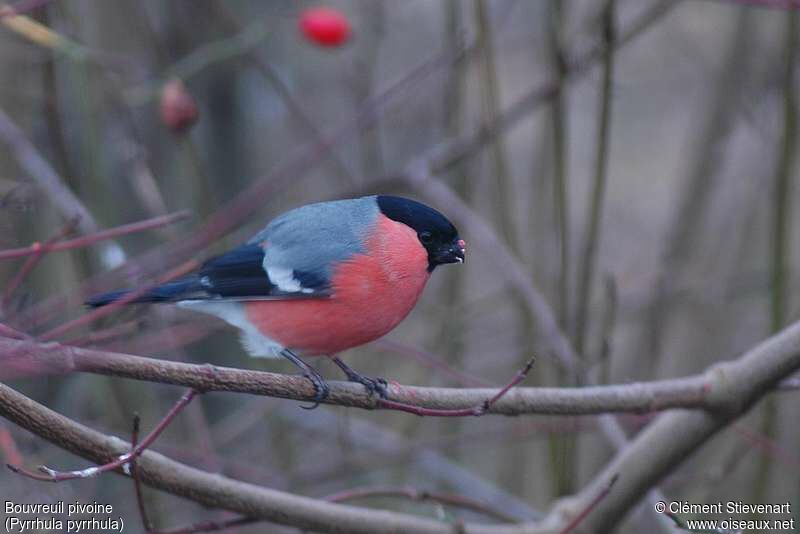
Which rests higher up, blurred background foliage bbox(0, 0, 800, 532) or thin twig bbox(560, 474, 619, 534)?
blurred background foliage bbox(0, 0, 800, 532)

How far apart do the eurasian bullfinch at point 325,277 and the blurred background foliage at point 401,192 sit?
11.1 inches

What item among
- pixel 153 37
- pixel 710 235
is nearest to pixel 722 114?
pixel 710 235

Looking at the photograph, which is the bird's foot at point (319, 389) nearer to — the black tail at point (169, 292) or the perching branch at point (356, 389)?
the perching branch at point (356, 389)

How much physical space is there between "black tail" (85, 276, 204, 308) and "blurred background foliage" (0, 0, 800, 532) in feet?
0.42

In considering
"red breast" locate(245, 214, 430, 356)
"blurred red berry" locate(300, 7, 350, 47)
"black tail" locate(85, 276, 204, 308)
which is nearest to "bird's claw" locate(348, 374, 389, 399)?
"red breast" locate(245, 214, 430, 356)

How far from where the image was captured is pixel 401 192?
4.21 meters

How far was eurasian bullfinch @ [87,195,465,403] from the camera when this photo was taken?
248 cm

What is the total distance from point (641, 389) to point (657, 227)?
187 inches

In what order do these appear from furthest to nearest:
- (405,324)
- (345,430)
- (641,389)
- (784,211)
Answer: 1. (405,324)
2. (345,430)
3. (784,211)
4. (641,389)

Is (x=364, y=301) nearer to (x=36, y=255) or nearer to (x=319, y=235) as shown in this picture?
(x=319, y=235)

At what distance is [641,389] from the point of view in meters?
2.52

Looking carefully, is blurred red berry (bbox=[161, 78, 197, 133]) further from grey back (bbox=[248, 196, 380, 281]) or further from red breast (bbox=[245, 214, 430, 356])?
red breast (bbox=[245, 214, 430, 356])

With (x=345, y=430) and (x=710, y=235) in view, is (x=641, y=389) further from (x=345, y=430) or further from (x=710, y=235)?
(x=710, y=235)

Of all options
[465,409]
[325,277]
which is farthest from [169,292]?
[465,409]
